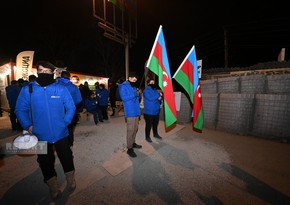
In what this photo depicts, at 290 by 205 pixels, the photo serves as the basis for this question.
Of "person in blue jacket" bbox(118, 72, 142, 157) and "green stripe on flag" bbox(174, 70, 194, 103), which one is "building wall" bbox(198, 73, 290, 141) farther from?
"person in blue jacket" bbox(118, 72, 142, 157)

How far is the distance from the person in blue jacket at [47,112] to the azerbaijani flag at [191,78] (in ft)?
7.34

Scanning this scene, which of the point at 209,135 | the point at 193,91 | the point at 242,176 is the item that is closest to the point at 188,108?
the point at 209,135

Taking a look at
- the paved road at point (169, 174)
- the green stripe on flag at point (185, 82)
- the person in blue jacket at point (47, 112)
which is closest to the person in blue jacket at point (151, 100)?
the paved road at point (169, 174)

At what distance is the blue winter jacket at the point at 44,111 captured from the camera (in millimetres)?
2354

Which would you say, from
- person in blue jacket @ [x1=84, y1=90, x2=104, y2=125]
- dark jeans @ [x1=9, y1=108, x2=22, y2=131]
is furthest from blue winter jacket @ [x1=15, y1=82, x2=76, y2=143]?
dark jeans @ [x1=9, y1=108, x2=22, y2=131]

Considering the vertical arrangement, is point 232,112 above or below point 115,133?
above

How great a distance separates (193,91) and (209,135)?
2.70 metres

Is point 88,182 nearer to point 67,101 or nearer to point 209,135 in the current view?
point 67,101

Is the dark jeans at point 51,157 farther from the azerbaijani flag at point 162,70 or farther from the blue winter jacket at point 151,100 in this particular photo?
the blue winter jacket at point 151,100

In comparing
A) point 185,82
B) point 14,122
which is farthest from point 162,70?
point 14,122

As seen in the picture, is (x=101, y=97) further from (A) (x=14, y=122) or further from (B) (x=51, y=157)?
(B) (x=51, y=157)

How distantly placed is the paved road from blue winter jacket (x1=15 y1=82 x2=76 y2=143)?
Result: 43.2 inches

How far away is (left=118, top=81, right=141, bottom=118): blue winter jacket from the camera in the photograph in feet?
12.3

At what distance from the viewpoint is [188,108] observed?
7.15m
